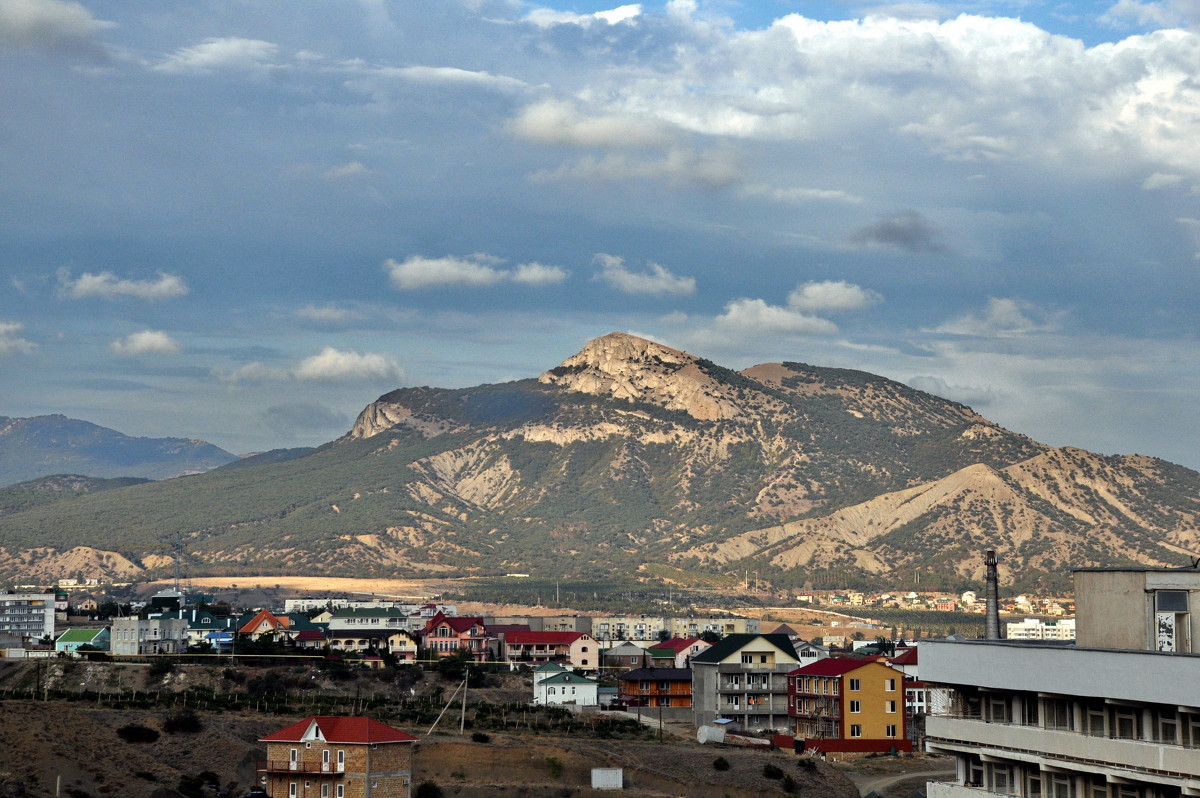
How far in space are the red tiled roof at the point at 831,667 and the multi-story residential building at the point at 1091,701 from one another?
7336 cm

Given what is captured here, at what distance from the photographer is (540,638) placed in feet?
484

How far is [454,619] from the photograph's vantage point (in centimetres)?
15425

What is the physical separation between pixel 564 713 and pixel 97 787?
40.2 m

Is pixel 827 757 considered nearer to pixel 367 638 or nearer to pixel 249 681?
pixel 249 681

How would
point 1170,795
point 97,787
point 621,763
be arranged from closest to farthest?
point 1170,795
point 97,787
point 621,763

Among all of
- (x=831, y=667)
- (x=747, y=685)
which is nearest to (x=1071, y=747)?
(x=831, y=667)

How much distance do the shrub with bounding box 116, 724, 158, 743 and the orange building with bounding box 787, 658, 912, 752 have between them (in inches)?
1599

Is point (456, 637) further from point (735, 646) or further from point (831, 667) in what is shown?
point (831, 667)

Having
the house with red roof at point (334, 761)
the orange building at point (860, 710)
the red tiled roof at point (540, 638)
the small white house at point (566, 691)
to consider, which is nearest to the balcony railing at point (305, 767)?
the house with red roof at point (334, 761)

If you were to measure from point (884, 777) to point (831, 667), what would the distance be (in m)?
12.4

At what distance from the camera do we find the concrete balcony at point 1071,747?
19969 millimetres

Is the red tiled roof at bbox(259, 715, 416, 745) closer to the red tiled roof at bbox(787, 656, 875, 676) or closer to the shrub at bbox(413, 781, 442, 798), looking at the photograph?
the shrub at bbox(413, 781, 442, 798)

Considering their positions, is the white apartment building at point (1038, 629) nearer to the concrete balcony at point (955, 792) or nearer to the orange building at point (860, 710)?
the orange building at point (860, 710)

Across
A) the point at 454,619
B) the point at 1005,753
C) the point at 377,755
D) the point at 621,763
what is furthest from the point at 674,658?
the point at 1005,753
